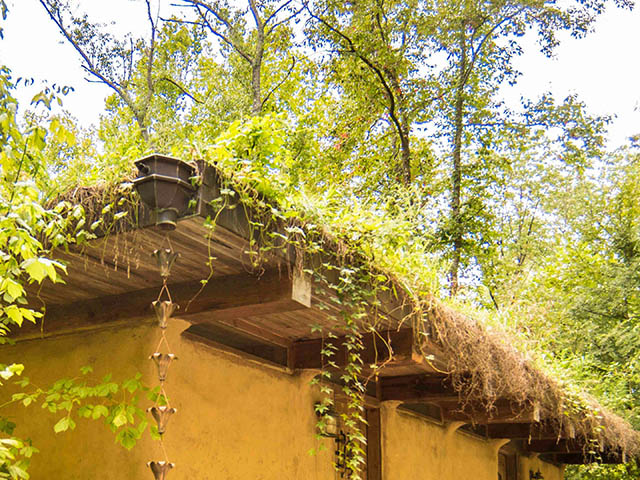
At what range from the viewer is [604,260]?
59.6 feet

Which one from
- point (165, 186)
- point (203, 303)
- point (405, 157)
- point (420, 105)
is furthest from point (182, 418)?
point (420, 105)

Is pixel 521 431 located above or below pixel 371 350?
below

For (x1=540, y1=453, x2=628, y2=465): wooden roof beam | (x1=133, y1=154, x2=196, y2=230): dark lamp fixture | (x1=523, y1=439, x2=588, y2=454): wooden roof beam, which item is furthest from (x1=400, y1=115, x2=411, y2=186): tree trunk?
(x1=133, y1=154, x2=196, y2=230): dark lamp fixture

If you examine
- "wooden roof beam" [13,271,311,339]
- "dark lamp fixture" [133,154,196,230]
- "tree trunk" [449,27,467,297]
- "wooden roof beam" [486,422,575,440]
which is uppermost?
"tree trunk" [449,27,467,297]

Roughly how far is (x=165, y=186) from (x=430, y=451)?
18.3ft

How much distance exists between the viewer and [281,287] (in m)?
3.60

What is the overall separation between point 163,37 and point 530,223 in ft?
39.0

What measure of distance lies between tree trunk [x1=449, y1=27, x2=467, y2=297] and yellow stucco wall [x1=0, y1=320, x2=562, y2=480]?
881cm

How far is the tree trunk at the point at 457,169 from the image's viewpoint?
1416 centimetres

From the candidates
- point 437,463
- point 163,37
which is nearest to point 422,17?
point 163,37

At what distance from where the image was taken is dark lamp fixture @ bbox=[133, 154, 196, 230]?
2.86 meters

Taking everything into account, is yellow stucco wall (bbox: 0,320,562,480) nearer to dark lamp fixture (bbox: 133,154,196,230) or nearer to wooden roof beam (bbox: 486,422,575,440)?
dark lamp fixture (bbox: 133,154,196,230)

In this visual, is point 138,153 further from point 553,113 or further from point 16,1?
point 553,113

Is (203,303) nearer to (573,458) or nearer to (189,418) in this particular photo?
(189,418)
